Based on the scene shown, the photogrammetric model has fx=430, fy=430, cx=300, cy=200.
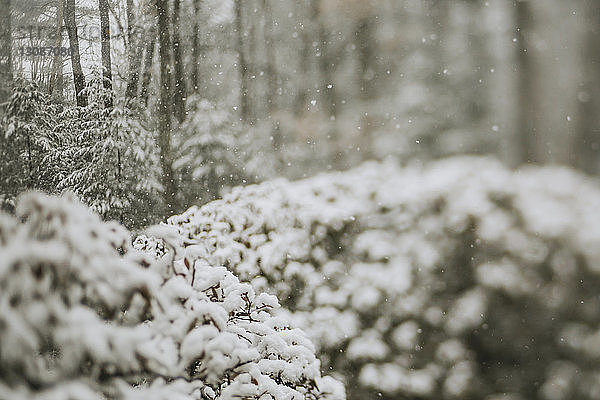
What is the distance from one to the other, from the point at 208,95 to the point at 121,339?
2420mm

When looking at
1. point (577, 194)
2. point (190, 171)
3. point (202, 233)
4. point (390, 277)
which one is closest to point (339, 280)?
point (390, 277)

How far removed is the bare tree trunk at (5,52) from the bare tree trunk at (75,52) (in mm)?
392

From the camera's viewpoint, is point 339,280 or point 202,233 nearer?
point 339,280

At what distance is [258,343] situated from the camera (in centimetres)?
154

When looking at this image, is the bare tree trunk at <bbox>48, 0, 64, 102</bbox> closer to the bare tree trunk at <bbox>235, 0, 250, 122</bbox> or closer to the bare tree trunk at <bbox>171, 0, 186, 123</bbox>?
the bare tree trunk at <bbox>171, 0, 186, 123</bbox>

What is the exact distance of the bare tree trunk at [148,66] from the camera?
3.14 m

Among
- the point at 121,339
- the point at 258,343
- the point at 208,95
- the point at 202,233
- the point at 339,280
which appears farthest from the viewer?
the point at 208,95

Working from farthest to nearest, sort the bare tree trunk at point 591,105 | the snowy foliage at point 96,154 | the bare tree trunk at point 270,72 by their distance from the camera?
the snowy foliage at point 96,154 → the bare tree trunk at point 270,72 → the bare tree trunk at point 591,105

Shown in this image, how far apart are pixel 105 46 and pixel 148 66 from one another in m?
0.33

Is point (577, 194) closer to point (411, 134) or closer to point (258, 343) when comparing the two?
point (411, 134)

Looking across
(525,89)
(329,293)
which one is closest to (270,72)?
(329,293)

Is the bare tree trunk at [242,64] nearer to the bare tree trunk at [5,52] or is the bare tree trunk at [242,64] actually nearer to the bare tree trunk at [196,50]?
the bare tree trunk at [196,50]

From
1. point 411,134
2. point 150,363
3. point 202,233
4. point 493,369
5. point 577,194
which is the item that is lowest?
point 493,369

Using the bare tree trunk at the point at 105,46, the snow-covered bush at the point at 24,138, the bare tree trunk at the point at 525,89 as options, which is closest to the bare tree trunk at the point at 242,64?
the bare tree trunk at the point at 105,46
